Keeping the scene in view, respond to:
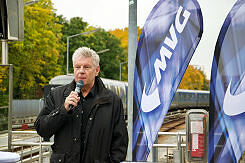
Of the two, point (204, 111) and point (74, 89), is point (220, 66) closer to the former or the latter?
point (204, 111)

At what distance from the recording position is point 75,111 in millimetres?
3424

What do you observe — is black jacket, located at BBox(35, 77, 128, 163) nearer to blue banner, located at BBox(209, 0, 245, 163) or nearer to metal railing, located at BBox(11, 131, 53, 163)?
blue banner, located at BBox(209, 0, 245, 163)

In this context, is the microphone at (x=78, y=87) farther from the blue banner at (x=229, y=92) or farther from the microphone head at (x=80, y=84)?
the blue banner at (x=229, y=92)

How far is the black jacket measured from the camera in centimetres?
340

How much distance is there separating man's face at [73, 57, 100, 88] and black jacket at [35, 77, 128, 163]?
5.5 inches

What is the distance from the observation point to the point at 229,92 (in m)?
4.55

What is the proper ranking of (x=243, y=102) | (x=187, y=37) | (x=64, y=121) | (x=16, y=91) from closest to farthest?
(x=64, y=121) → (x=243, y=102) → (x=187, y=37) → (x=16, y=91)

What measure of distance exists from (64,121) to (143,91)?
1855mm

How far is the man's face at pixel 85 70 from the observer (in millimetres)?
3447

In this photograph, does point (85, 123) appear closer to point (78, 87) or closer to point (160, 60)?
point (78, 87)

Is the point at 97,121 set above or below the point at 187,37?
below

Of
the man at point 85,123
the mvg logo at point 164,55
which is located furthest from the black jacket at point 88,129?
the mvg logo at point 164,55

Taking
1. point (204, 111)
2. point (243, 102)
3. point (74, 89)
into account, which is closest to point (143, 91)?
point (204, 111)

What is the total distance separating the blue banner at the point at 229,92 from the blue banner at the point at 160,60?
1.12ft
